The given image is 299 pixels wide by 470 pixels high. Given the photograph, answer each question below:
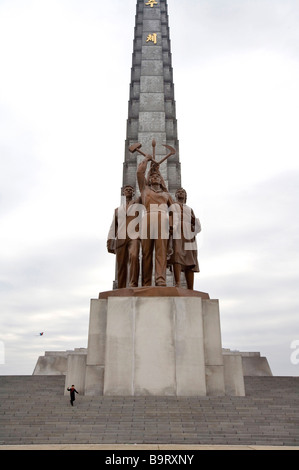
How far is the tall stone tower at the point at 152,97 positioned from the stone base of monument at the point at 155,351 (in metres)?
12.8

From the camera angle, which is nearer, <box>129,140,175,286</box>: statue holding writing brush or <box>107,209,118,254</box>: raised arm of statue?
<box>129,140,175,286</box>: statue holding writing brush

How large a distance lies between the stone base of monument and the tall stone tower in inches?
504

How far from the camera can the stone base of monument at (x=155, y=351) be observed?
9070 mm

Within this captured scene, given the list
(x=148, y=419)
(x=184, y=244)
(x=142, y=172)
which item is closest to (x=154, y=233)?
(x=184, y=244)

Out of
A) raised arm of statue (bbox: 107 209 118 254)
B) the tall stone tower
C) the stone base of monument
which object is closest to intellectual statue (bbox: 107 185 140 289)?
raised arm of statue (bbox: 107 209 118 254)

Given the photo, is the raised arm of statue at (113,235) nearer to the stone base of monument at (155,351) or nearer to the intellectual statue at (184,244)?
the intellectual statue at (184,244)

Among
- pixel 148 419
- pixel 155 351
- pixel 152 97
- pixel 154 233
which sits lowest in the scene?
pixel 148 419

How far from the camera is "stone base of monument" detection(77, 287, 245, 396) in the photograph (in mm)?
9070

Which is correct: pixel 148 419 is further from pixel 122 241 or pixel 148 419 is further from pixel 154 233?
pixel 122 241

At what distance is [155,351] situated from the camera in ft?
30.6

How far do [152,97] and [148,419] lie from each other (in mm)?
22087

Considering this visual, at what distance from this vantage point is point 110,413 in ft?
24.7

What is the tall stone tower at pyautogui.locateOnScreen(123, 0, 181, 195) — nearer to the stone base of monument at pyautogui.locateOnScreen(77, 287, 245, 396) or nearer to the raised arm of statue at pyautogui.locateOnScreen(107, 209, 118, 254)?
the raised arm of statue at pyautogui.locateOnScreen(107, 209, 118, 254)
